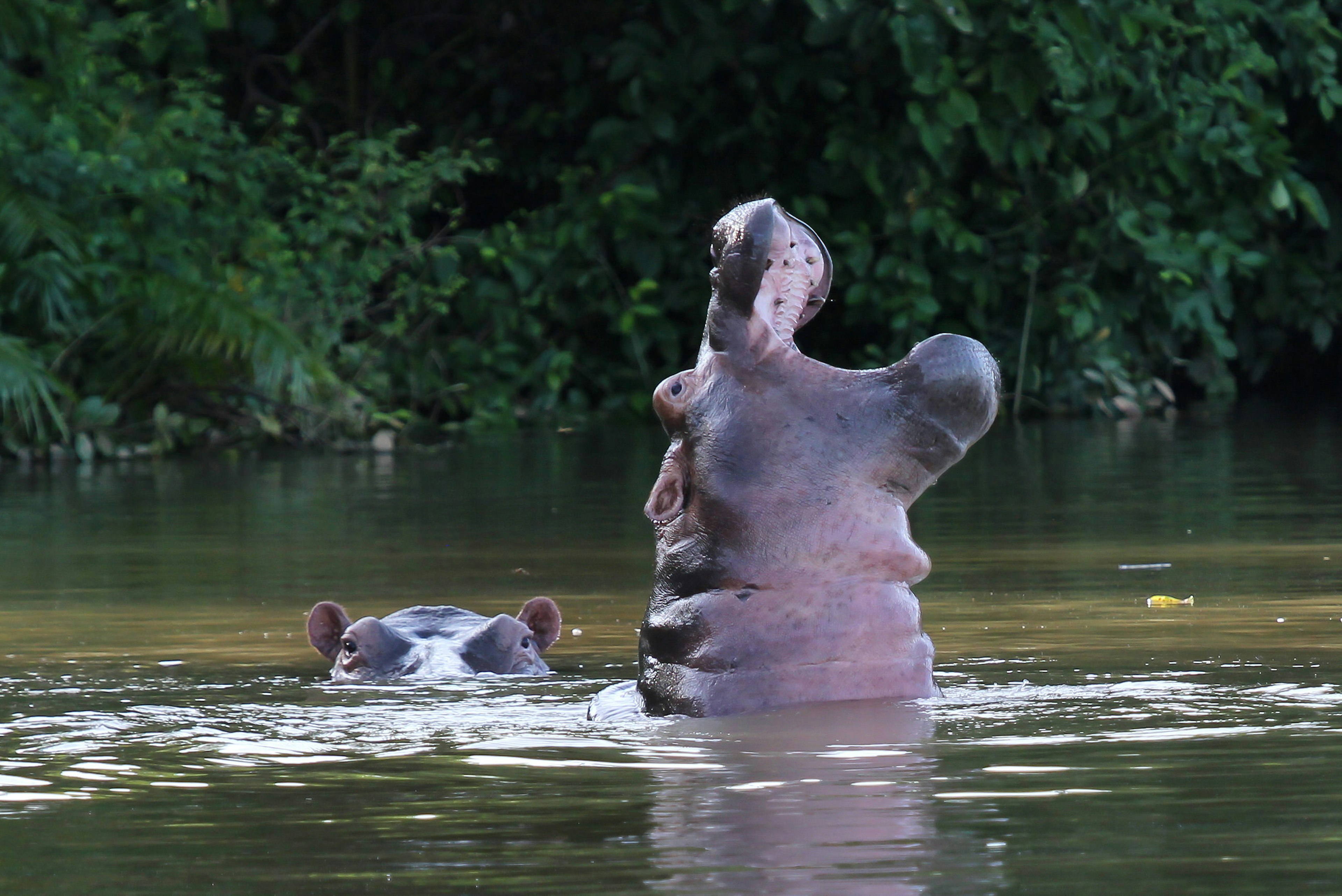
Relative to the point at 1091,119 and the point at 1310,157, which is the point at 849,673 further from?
the point at 1310,157

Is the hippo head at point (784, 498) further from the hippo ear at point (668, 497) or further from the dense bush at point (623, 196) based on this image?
the dense bush at point (623, 196)

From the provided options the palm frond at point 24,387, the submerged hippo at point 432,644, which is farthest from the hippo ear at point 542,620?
the palm frond at point 24,387

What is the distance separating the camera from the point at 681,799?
3.45 m

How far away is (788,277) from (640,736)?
88 cm

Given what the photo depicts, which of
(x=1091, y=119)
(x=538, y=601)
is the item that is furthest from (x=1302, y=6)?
(x=538, y=601)

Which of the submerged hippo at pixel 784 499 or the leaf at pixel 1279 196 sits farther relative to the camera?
the leaf at pixel 1279 196

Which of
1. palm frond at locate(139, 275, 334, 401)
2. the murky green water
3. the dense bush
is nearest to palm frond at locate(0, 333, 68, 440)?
A: the dense bush

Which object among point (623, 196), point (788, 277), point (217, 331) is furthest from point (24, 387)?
point (788, 277)

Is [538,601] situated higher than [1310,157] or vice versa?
[1310,157]

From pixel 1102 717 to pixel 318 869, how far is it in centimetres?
173

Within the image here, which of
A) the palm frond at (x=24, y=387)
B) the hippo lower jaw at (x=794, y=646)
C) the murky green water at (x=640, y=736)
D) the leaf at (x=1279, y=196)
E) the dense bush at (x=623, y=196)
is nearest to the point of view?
the murky green water at (x=640, y=736)

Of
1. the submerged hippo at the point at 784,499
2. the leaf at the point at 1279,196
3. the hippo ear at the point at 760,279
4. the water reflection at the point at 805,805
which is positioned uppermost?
the leaf at the point at 1279,196

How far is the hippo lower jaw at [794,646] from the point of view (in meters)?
4.05

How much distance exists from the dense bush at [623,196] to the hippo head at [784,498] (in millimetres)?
10160
